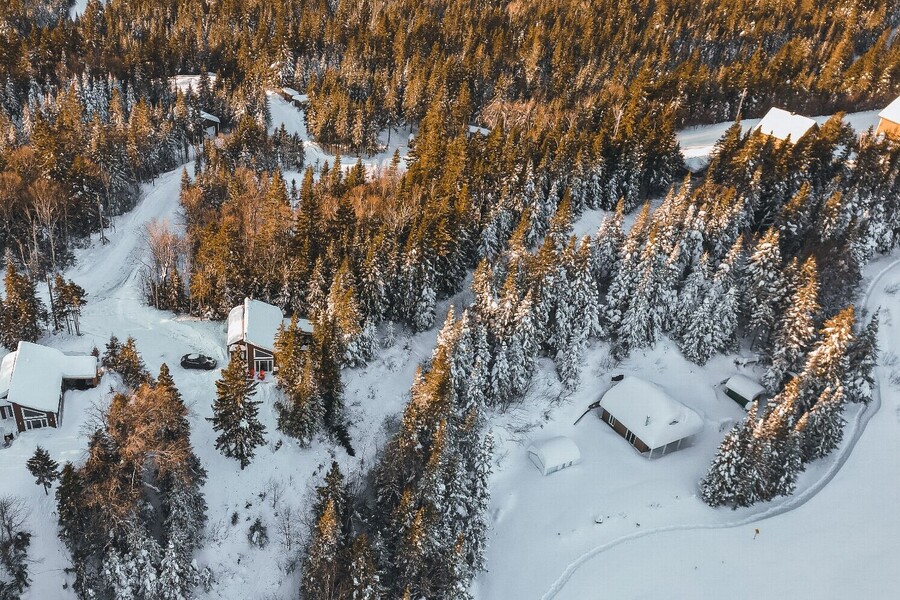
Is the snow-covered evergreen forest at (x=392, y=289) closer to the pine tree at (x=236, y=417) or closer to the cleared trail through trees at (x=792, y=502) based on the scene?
the pine tree at (x=236, y=417)

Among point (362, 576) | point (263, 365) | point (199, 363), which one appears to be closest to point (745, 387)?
point (362, 576)

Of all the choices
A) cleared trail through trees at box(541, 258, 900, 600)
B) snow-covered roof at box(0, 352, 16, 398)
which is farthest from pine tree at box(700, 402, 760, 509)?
snow-covered roof at box(0, 352, 16, 398)

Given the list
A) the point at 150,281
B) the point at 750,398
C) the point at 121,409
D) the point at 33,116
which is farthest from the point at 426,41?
the point at 121,409

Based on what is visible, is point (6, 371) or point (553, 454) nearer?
point (6, 371)

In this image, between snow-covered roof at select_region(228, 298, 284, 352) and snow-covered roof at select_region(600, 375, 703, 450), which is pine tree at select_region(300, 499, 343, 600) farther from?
snow-covered roof at select_region(600, 375, 703, 450)

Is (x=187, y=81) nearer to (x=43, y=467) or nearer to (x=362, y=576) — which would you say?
(x=43, y=467)

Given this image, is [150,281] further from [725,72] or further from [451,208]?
[725,72]

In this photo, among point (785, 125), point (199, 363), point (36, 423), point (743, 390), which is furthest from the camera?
point (785, 125)

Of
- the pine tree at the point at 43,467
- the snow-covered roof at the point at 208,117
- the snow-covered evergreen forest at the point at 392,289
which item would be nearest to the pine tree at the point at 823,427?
the snow-covered evergreen forest at the point at 392,289
